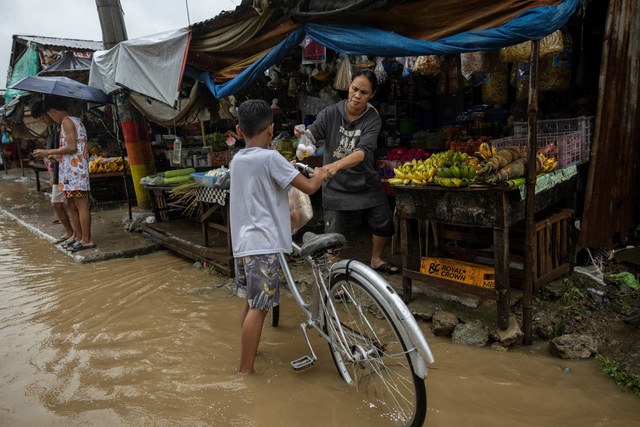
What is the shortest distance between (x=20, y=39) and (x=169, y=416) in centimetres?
1759

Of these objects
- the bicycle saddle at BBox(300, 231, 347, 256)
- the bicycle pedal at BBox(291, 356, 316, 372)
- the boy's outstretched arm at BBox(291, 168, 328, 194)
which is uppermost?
the boy's outstretched arm at BBox(291, 168, 328, 194)

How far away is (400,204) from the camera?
3871 mm

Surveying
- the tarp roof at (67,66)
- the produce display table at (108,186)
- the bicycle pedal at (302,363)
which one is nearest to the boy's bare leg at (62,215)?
the tarp roof at (67,66)

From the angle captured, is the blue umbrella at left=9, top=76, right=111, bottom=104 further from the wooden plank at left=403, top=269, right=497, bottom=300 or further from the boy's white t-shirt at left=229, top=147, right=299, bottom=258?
the wooden plank at left=403, top=269, right=497, bottom=300

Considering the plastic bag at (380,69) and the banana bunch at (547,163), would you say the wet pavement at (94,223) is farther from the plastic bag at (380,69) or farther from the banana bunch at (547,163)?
the banana bunch at (547,163)

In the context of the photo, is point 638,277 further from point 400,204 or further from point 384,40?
point 384,40

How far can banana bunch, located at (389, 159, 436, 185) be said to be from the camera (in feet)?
11.7

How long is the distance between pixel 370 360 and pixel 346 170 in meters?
2.15

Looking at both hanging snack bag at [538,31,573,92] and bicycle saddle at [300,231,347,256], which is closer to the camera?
bicycle saddle at [300,231,347,256]

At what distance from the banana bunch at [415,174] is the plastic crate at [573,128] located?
1.47m

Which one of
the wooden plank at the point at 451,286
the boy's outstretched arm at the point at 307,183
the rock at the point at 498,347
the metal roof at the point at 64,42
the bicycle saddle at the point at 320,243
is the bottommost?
the rock at the point at 498,347

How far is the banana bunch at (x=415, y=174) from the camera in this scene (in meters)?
3.58

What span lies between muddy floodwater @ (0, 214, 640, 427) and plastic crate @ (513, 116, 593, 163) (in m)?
2.23

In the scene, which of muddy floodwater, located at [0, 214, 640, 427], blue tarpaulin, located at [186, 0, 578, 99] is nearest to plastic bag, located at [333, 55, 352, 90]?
blue tarpaulin, located at [186, 0, 578, 99]
